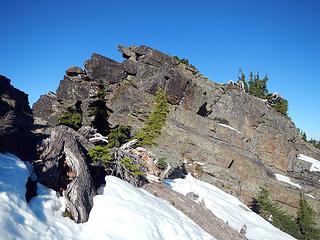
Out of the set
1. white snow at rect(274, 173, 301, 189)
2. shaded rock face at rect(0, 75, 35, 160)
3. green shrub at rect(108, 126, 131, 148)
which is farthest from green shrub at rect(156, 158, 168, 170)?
white snow at rect(274, 173, 301, 189)

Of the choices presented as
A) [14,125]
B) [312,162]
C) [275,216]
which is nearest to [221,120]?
[275,216]

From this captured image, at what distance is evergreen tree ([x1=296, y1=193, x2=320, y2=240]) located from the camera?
122 ft

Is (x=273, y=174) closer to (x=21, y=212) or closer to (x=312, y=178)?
(x=312, y=178)

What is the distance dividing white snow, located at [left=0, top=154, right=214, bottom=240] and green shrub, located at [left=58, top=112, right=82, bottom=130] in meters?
5.08

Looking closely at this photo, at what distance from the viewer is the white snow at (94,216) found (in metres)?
9.93

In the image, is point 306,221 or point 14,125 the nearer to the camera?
point 14,125

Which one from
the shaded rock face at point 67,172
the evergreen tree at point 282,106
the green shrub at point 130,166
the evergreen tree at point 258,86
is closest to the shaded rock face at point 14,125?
the shaded rock face at point 67,172

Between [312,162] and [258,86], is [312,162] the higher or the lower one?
the lower one

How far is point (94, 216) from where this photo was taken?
1266 centimetres

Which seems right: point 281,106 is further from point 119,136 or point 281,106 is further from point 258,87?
point 119,136

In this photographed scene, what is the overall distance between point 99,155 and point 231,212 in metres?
15.6

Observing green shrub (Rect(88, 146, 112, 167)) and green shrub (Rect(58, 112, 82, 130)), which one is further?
green shrub (Rect(58, 112, 82, 130))

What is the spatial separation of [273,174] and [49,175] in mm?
39599

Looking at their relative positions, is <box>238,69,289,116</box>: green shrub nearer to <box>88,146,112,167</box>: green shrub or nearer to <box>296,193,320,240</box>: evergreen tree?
<box>296,193,320,240</box>: evergreen tree
